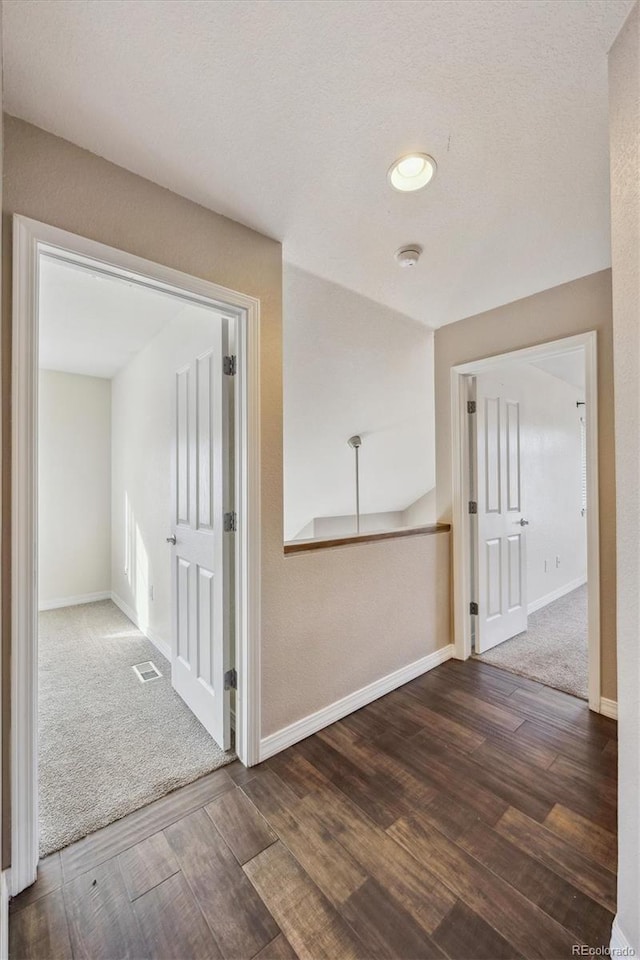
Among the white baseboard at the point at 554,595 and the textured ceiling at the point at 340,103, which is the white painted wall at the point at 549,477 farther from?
the textured ceiling at the point at 340,103

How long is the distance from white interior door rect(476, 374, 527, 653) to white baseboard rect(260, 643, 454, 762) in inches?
20.3

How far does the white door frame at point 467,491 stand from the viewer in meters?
2.16

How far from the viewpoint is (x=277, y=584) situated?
1841 millimetres

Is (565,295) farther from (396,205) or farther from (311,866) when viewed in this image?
(311,866)

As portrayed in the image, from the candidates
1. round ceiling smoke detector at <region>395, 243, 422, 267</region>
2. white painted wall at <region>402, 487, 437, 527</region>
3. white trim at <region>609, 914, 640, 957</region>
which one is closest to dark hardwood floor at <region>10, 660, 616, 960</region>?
white trim at <region>609, 914, 640, 957</region>

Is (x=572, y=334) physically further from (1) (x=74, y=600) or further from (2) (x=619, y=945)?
(1) (x=74, y=600)

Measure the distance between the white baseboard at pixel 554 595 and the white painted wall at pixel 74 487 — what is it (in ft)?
14.4

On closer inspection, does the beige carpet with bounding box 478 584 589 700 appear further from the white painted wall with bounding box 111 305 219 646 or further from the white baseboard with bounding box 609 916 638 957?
the white painted wall with bounding box 111 305 219 646

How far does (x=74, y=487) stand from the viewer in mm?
4219

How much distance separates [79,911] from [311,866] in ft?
2.27

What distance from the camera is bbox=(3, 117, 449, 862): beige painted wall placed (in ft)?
4.25

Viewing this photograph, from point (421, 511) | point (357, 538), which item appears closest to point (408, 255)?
point (357, 538)

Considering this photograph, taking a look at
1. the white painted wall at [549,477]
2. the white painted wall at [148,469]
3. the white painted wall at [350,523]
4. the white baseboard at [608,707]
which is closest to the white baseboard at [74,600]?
the white painted wall at [148,469]

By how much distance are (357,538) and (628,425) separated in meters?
1.39
